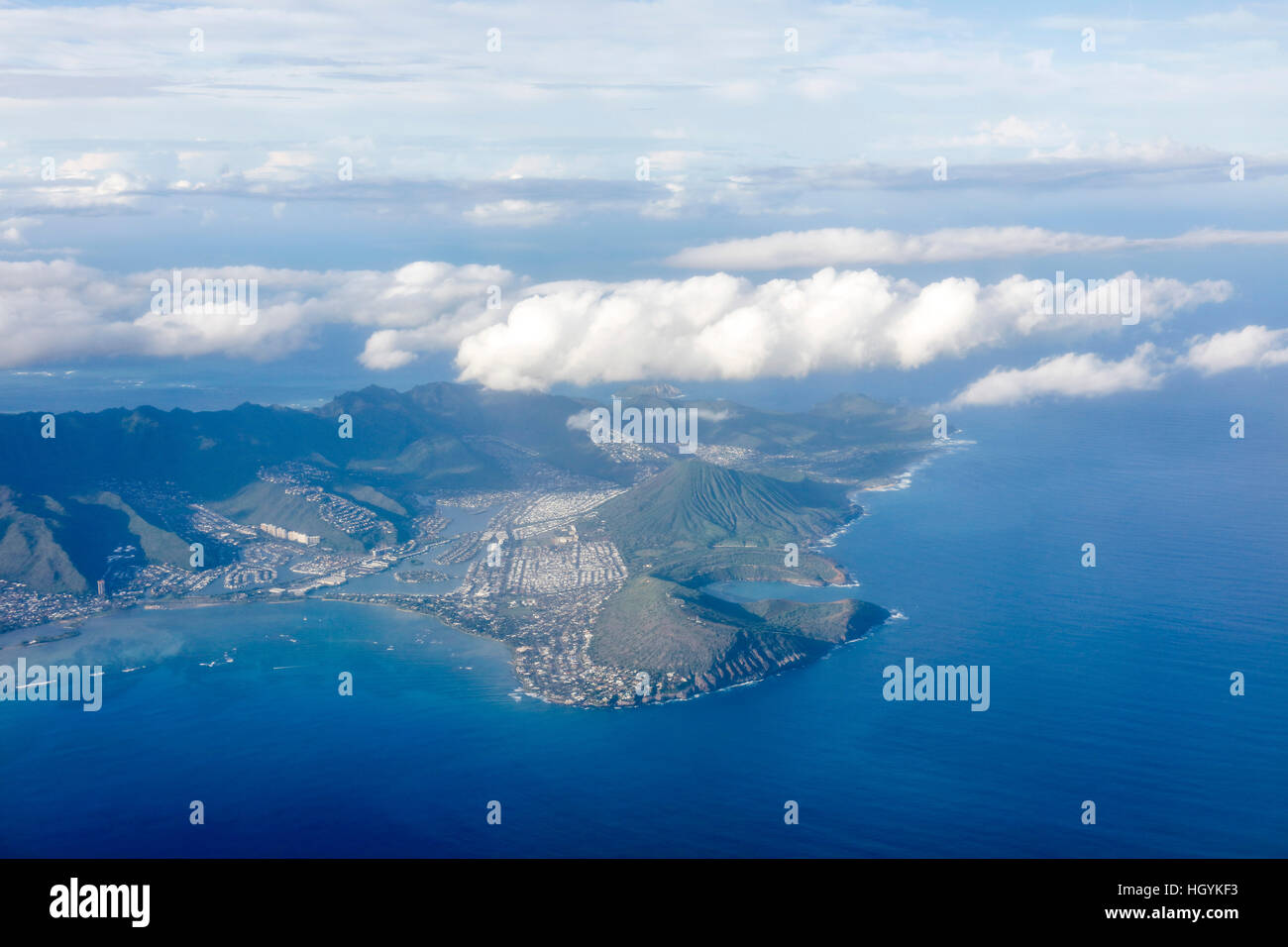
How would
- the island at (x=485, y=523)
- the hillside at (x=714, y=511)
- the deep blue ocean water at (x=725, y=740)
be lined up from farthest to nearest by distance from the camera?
the hillside at (x=714, y=511) → the island at (x=485, y=523) → the deep blue ocean water at (x=725, y=740)

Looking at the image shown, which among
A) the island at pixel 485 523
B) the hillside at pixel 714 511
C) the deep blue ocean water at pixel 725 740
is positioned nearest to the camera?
the deep blue ocean water at pixel 725 740

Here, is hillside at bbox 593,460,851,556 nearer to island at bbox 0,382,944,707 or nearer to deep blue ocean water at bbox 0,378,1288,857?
island at bbox 0,382,944,707

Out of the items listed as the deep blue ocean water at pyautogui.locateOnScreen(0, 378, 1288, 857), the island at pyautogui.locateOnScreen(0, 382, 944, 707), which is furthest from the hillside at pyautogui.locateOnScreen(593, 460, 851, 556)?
the deep blue ocean water at pyautogui.locateOnScreen(0, 378, 1288, 857)

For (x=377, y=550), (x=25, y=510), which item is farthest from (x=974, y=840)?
(x=25, y=510)

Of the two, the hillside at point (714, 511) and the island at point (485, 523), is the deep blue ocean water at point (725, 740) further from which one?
the hillside at point (714, 511)

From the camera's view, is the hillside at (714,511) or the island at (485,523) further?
the hillside at (714,511)

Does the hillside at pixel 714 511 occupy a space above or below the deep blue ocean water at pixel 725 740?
above

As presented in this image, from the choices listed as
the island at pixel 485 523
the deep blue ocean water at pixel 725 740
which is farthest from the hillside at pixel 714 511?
the deep blue ocean water at pixel 725 740

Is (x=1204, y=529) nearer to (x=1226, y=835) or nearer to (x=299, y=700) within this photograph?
(x=1226, y=835)

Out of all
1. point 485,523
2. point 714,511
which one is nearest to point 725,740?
point 714,511
